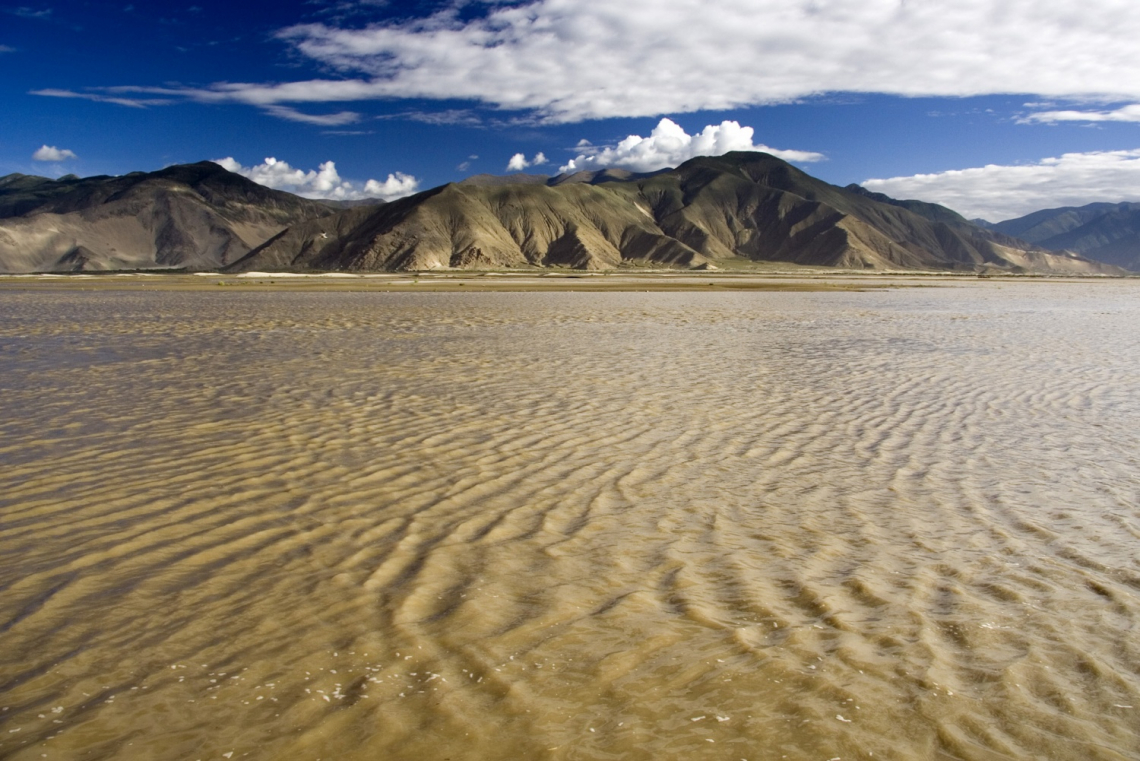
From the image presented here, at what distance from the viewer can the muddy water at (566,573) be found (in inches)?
129

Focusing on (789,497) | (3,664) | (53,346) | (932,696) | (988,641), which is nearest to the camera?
(932,696)

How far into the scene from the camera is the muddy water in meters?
3.27

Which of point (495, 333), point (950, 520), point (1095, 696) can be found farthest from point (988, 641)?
point (495, 333)

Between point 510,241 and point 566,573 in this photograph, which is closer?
point 566,573

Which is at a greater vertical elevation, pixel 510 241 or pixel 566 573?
pixel 510 241

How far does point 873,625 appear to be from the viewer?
4141 millimetres

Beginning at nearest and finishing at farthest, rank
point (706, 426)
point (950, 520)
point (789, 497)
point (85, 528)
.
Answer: point (85, 528) < point (950, 520) < point (789, 497) < point (706, 426)

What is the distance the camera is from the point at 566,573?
4852mm

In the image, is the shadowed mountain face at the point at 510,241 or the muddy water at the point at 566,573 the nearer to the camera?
the muddy water at the point at 566,573

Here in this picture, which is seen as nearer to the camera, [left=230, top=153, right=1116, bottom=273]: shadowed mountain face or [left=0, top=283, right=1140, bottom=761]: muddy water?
[left=0, top=283, right=1140, bottom=761]: muddy water

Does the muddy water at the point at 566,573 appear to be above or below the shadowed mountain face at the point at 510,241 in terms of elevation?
below

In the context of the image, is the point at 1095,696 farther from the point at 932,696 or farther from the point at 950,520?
the point at 950,520

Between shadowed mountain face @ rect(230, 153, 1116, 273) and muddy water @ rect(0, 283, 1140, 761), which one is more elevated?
shadowed mountain face @ rect(230, 153, 1116, 273)

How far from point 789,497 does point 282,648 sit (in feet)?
14.1
